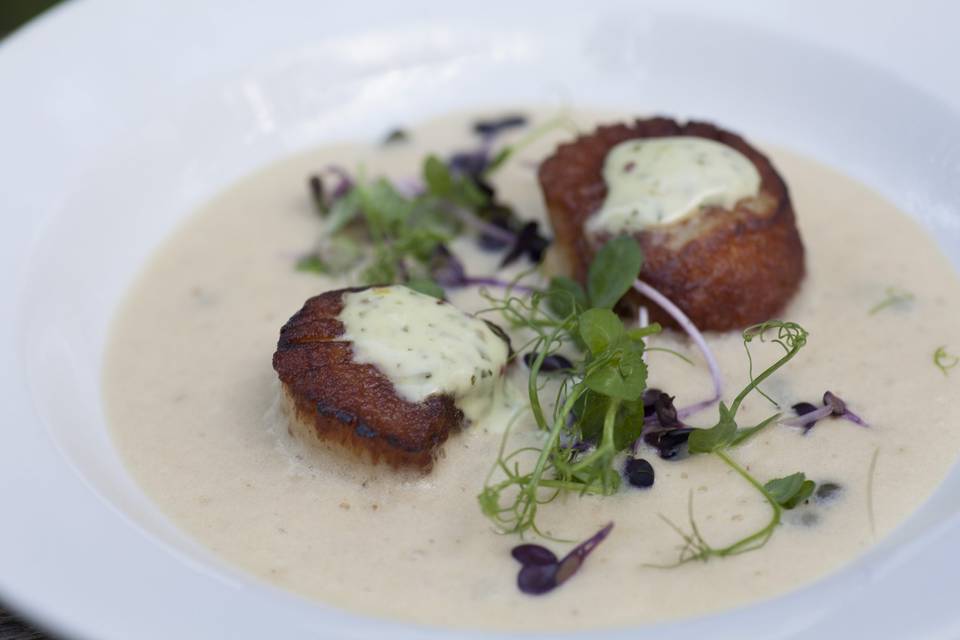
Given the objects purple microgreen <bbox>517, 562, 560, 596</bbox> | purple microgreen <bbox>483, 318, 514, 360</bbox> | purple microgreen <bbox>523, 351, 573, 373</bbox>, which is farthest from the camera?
purple microgreen <bbox>523, 351, 573, 373</bbox>

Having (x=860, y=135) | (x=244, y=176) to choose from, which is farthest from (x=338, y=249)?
(x=860, y=135)

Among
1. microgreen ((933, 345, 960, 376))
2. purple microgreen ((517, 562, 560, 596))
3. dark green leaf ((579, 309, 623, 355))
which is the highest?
dark green leaf ((579, 309, 623, 355))

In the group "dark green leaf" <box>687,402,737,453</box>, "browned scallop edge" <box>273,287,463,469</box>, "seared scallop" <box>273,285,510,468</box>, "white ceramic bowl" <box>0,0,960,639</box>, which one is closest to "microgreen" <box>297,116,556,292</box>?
"white ceramic bowl" <box>0,0,960,639</box>

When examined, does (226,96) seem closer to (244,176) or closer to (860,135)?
(244,176)

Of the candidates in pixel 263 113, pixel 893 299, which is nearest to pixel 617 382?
pixel 893 299

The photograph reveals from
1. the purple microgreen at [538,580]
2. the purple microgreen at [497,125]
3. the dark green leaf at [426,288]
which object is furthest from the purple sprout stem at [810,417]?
the purple microgreen at [497,125]

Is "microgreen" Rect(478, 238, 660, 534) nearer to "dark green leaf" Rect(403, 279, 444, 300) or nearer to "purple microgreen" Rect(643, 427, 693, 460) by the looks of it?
"purple microgreen" Rect(643, 427, 693, 460)

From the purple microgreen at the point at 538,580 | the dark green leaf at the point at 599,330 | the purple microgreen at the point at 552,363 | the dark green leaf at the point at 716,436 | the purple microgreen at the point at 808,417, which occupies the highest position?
the dark green leaf at the point at 599,330

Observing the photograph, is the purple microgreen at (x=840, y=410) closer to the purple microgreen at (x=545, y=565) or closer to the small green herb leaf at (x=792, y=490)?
the small green herb leaf at (x=792, y=490)
